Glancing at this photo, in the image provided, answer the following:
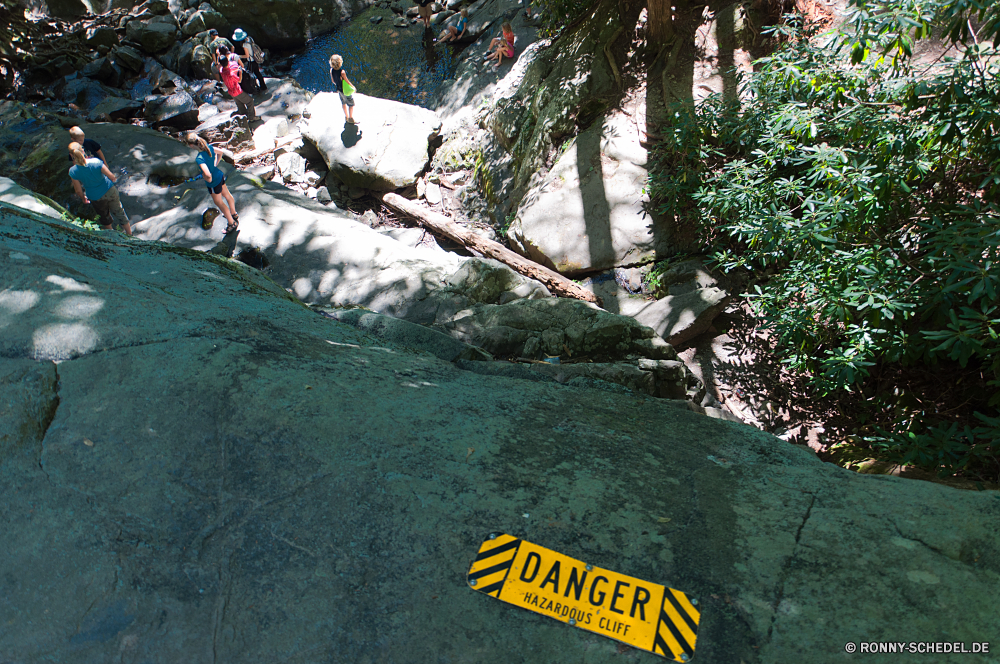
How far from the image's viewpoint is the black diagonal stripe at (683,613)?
1.64m

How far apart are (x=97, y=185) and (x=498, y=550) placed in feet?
23.4

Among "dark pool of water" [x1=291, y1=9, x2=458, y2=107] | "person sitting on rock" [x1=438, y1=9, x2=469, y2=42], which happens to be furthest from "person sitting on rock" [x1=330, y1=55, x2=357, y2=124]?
"person sitting on rock" [x1=438, y1=9, x2=469, y2=42]

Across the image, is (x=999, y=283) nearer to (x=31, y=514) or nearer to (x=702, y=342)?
(x=702, y=342)

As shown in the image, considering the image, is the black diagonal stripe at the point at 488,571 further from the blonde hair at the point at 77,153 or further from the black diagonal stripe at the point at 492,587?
the blonde hair at the point at 77,153

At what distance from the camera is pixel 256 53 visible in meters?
12.6

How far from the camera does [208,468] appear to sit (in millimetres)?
2080

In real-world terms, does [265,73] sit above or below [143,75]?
above

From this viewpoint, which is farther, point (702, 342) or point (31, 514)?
point (702, 342)

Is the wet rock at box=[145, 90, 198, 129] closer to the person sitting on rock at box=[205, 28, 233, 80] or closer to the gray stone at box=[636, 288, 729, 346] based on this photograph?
the person sitting on rock at box=[205, 28, 233, 80]

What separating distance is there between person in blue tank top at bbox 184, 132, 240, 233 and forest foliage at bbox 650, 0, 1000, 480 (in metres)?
5.79

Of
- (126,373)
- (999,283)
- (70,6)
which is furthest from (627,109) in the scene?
(70,6)

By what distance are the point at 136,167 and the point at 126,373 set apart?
7941 mm

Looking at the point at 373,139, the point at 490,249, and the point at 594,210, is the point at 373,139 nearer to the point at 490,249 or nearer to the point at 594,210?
the point at 490,249

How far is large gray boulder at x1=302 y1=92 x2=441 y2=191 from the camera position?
9170 mm
